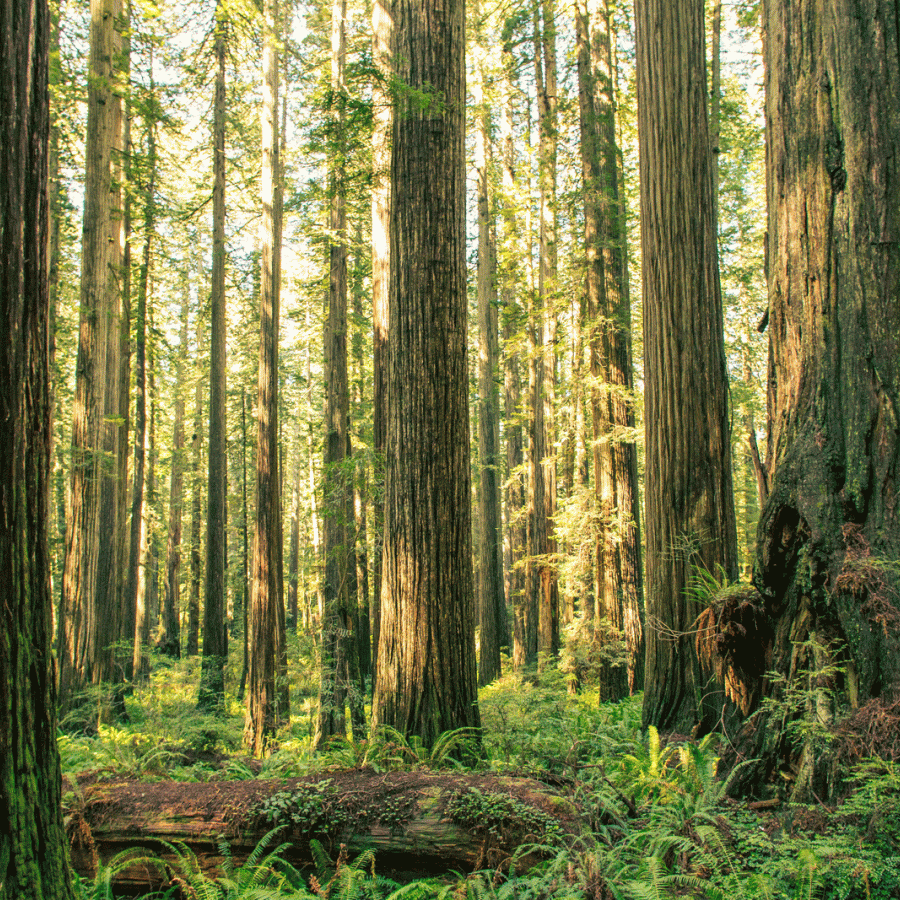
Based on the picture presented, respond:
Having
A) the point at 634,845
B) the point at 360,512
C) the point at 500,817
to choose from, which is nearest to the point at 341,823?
the point at 500,817

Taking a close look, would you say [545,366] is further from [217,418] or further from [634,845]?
[634,845]

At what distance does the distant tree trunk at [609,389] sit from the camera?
11.1 meters

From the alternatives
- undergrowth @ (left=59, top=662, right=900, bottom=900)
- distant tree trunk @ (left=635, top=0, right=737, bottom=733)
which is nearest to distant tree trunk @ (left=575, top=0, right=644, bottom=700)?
distant tree trunk @ (left=635, top=0, right=737, bottom=733)

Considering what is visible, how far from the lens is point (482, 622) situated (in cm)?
1645

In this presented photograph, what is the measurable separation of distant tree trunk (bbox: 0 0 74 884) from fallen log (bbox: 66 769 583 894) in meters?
1.10

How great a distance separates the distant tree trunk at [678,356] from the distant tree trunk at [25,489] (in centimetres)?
461

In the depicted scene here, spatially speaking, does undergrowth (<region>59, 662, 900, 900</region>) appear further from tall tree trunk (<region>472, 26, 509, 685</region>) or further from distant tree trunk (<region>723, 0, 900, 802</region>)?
tall tree trunk (<region>472, 26, 509, 685</region>)

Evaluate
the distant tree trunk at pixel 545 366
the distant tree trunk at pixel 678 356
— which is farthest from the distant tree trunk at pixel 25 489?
the distant tree trunk at pixel 545 366

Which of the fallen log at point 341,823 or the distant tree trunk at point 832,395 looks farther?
the fallen log at point 341,823

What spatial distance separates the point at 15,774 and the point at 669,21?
7.47 meters

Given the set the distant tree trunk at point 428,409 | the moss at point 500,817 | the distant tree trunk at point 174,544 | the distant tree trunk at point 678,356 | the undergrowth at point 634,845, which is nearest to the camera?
the undergrowth at point 634,845

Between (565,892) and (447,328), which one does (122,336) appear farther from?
(565,892)

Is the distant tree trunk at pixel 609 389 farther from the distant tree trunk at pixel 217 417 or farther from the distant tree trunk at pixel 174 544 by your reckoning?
the distant tree trunk at pixel 174 544

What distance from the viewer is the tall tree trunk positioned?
16.5m
